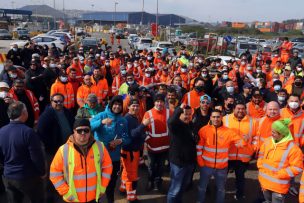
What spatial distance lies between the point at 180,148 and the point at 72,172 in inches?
63.7

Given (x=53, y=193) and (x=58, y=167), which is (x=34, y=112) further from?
(x=58, y=167)

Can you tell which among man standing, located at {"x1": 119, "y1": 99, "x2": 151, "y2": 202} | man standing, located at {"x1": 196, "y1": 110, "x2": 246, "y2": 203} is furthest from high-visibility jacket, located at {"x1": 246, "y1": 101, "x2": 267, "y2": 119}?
man standing, located at {"x1": 119, "y1": 99, "x2": 151, "y2": 202}

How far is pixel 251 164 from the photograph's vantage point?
6.83 m

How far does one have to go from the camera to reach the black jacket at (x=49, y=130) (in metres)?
4.65

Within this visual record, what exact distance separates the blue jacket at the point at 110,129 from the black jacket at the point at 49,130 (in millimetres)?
631

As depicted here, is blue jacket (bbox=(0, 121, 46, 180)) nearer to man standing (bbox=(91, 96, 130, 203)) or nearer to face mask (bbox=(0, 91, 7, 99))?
man standing (bbox=(91, 96, 130, 203))

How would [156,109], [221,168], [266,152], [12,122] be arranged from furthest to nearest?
[156,109]
[221,168]
[266,152]
[12,122]

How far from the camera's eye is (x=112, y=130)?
455cm

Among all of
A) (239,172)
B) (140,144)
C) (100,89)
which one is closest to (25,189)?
(140,144)

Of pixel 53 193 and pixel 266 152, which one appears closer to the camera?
pixel 266 152

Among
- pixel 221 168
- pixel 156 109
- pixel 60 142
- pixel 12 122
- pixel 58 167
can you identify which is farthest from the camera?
pixel 156 109

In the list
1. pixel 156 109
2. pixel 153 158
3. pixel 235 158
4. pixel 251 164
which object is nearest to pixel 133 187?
pixel 153 158

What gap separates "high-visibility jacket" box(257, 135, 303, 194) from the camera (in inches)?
152

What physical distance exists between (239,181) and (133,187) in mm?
1827
